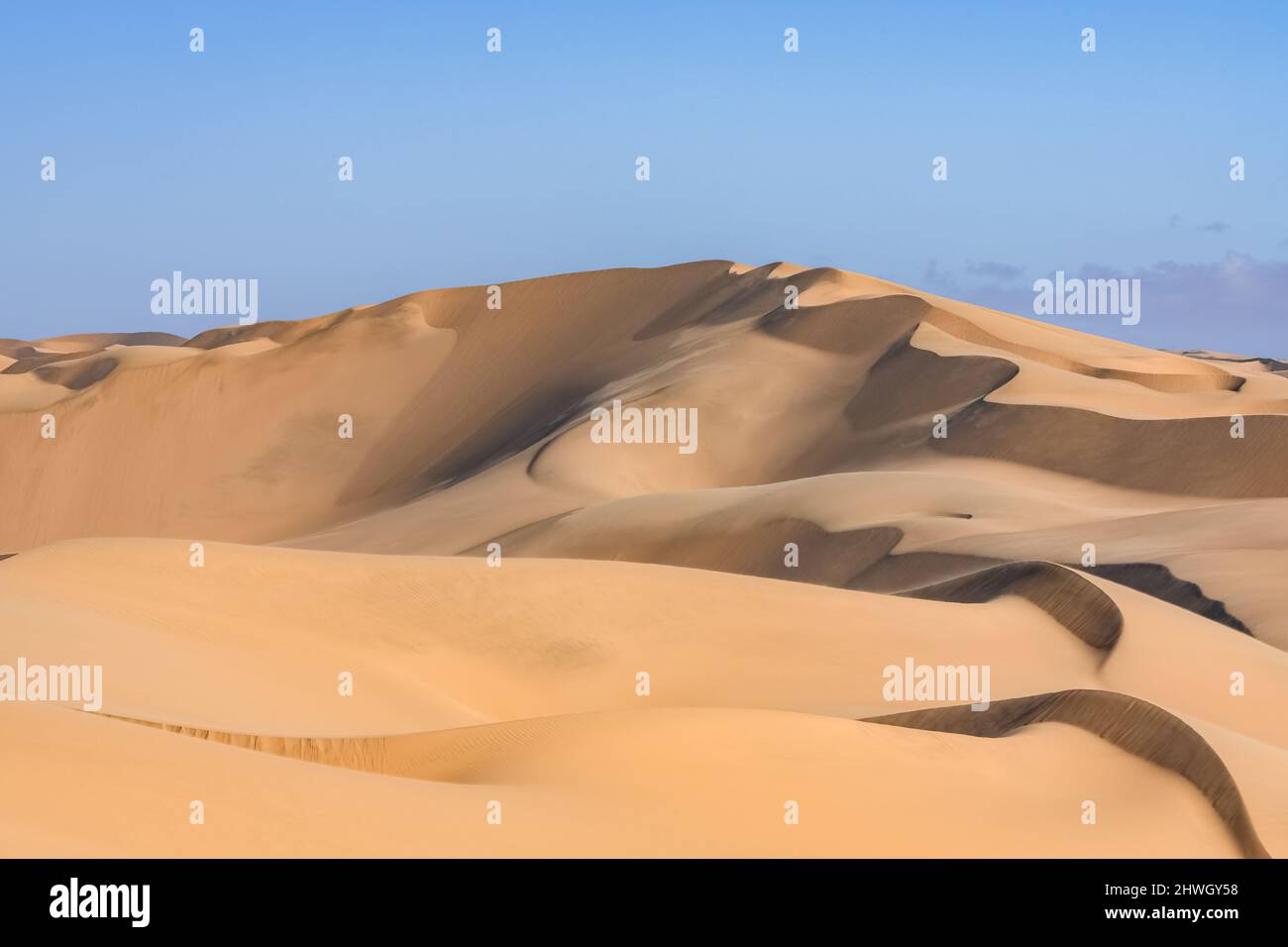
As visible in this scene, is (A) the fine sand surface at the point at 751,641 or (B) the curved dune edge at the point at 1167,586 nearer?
(A) the fine sand surface at the point at 751,641

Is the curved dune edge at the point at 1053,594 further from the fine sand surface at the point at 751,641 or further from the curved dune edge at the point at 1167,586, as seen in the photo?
the curved dune edge at the point at 1167,586

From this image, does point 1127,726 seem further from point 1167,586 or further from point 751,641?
point 1167,586

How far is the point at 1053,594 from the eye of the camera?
1716 cm

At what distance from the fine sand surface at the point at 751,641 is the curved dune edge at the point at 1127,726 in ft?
0.09

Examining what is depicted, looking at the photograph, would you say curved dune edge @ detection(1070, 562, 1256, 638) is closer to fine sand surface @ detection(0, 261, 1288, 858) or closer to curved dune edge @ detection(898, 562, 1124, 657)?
fine sand surface @ detection(0, 261, 1288, 858)

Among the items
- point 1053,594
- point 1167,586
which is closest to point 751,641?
point 1053,594

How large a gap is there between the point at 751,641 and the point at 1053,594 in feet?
12.7

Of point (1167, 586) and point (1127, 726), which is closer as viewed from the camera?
point (1127, 726)

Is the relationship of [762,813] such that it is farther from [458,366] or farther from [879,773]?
[458,366]

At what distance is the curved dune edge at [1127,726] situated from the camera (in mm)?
9406

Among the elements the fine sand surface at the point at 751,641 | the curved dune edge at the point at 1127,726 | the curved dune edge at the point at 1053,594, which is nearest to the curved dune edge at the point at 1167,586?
the fine sand surface at the point at 751,641

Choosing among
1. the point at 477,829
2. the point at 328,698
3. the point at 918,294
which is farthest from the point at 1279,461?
the point at 477,829

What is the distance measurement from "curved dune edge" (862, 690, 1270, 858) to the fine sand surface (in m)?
0.03
